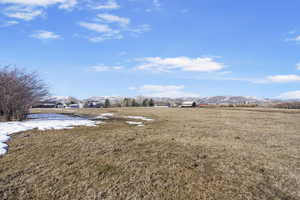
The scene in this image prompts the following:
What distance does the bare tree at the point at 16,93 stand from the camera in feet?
32.6

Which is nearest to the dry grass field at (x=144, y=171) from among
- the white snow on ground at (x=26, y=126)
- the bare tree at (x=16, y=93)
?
the white snow on ground at (x=26, y=126)

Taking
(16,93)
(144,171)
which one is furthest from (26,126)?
(144,171)

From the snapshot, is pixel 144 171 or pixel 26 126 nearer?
pixel 144 171

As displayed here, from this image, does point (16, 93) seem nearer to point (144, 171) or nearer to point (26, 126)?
point (26, 126)

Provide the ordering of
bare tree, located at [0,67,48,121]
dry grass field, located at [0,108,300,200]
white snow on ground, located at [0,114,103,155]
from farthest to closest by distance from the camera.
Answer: bare tree, located at [0,67,48,121], white snow on ground, located at [0,114,103,155], dry grass field, located at [0,108,300,200]

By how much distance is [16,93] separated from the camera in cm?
1019

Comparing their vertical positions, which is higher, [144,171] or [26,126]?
[26,126]

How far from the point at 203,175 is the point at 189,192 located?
81 cm

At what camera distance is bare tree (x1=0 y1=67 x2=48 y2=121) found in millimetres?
9945

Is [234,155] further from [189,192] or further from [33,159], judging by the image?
[33,159]

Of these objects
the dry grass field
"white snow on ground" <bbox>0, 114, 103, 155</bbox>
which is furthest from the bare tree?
the dry grass field

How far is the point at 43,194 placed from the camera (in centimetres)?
304

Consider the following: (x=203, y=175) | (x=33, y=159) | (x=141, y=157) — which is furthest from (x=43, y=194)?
(x=203, y=175)

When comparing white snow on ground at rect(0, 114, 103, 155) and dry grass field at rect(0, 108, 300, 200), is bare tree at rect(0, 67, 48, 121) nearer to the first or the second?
white snow on ground at rect(0, 114, 103, 155)
